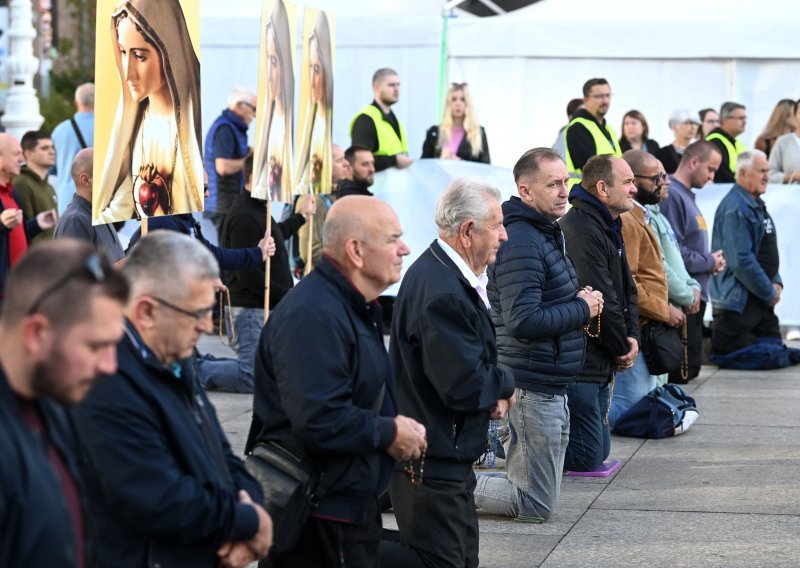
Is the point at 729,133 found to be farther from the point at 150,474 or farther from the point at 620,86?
the point at 150,474

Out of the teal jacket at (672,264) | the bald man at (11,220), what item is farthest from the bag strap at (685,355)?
the bald man at (11,220)

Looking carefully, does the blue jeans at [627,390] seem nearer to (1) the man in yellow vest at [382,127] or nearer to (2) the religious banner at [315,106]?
(2) the religious banner at [315,106]

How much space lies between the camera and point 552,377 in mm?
6652

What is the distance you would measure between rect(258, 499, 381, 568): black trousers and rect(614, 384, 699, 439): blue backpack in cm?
491

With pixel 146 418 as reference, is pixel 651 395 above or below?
below

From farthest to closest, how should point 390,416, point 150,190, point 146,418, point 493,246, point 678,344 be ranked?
1. point 678,344
2. point 150,190
3. point 493,246
4. point 390,416
5. point 146,418

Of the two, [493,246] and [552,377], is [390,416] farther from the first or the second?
[552,377]

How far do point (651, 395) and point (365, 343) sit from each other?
520 centimetres

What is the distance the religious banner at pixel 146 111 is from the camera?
23.0 feet

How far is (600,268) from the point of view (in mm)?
7543

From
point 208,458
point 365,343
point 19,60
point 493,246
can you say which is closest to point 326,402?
point 365,343

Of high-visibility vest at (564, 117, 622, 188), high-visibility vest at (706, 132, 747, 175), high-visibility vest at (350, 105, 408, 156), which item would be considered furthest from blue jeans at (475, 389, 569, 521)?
high-visibility vest at (706, 132, 747, 175)

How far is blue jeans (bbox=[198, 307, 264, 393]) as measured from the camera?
10.4 metres

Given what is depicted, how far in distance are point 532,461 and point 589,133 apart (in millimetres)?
5985
